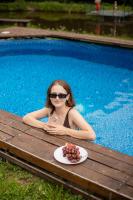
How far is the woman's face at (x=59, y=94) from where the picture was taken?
443 cm

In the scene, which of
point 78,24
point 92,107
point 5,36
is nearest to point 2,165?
point 92,107

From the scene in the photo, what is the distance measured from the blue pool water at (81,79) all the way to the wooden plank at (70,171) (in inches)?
99.3

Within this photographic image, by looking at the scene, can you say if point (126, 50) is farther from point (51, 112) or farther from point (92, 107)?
point (51, 112)

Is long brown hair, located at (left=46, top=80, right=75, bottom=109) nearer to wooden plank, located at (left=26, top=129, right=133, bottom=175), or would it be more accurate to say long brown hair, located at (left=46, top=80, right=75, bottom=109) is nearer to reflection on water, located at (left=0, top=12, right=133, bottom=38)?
wooden plank, located at (left=26, top=129, right=133, bottom=175)

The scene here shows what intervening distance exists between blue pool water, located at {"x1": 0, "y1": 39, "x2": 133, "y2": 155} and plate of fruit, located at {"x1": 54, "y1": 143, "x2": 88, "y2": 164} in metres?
2.54

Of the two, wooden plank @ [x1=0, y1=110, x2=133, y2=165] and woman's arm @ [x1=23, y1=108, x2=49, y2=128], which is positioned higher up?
woman's arm @ [x1=23, y1=108, x2=49, y2=128]

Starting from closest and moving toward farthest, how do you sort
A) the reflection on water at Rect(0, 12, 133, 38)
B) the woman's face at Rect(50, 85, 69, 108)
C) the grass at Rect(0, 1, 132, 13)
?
the woman's face at Rect(50, 85, 69, 108) → the reflection on water at Rect(0, 12, 133, 38) → the grass at Rect(0, 1, 132, 13)

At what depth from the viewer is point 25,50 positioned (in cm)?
1341

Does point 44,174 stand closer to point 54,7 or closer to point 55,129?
point 55,129

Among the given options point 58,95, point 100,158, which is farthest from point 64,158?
point 58,95

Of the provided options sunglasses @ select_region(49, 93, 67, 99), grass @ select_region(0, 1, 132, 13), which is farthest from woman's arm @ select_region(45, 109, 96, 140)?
grass @ select_region(0, 1, 132, 13)

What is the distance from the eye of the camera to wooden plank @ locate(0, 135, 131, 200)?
12.0 ft

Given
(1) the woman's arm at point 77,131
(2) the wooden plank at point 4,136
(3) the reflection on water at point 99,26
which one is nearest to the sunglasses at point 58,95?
(1) the woman's arm at point 77,131

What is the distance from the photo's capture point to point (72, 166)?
13.1 feet
